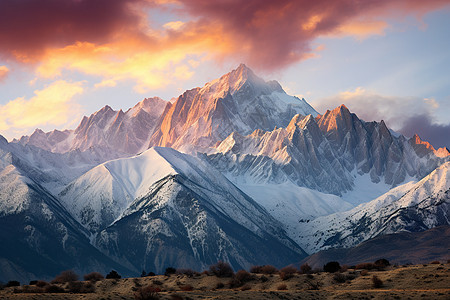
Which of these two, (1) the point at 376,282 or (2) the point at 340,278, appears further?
(2) the point at 340,278

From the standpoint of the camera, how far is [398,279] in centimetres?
Answer: 12481

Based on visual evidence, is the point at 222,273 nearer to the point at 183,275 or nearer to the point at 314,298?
the point at 183,275

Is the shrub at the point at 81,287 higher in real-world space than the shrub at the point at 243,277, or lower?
lower

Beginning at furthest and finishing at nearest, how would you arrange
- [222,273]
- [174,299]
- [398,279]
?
[222,273], [398,279], [174,299]

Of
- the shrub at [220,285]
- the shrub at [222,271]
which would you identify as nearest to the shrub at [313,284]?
the shrub at [220,285]

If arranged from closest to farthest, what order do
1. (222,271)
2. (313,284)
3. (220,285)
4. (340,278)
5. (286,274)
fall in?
(340,278) → (313,284) → (220,285) → (286,274) → (222,271)

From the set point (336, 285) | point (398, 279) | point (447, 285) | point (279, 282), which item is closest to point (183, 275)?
point (279, 282)

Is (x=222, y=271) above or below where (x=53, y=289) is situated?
above

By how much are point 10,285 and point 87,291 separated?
25491 mm

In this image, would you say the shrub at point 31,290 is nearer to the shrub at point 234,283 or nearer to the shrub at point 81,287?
the shrub at point 81,287

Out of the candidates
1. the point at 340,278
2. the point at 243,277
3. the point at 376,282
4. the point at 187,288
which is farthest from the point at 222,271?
the point at 376,282

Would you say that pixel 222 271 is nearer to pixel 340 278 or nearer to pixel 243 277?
pixel 243 277

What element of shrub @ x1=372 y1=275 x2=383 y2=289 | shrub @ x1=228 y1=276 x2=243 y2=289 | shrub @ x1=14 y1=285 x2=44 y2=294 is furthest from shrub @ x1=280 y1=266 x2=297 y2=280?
shrub @ x1=14 y1=285 x2=44 y2=294

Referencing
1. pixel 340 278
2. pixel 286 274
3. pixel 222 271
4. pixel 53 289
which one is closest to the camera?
pixel 340 278
